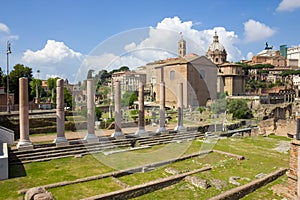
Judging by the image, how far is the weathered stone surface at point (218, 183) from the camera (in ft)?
31.7

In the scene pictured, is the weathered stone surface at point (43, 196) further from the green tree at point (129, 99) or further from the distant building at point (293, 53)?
the distant building at point (293, 53)

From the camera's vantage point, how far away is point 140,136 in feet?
59.4

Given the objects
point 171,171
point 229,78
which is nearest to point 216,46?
point 229,78

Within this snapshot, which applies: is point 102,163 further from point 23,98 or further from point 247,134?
point 247,134

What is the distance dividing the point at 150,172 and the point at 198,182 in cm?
261

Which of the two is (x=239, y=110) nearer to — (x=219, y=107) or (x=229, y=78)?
(x=219, y=107)

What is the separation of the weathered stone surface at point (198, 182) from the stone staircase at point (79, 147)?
22.1 ft

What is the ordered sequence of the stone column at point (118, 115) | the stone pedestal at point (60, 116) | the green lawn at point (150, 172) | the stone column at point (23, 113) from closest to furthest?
the green lawn at point (150, 172)
the stone column at point (23, 113)
the stone pedestal at point (60, 116)
the stone column at point (118, 115)

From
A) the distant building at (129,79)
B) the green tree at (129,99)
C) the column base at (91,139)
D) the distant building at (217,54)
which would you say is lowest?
the column base at (91,139)

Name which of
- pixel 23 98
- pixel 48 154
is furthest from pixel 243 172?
pixel 23 98

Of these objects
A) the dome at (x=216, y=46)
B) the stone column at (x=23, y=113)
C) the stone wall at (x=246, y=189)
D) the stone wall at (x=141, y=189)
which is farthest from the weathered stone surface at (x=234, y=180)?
the dome at (x=216, y=46)

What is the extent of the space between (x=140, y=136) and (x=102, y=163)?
5490 mm

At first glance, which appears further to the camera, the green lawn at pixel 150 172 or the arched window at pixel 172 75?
the arched window at pixel 172 75

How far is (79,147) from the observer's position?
48.9 feet
